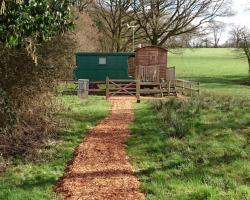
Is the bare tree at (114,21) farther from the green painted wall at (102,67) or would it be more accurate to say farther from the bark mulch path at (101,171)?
the bark mulch path at (101,171)

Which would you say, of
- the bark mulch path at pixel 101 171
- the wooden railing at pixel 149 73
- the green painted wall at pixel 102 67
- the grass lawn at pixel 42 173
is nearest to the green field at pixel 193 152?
the bark mulch path at pixel 101 171

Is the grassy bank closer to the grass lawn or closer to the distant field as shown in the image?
the grass lawn

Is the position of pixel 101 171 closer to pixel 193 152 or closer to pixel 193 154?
pixel 193 154

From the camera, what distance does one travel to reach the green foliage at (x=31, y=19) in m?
8.55

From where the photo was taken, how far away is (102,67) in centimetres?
3152

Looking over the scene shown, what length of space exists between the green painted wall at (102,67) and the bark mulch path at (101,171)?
18226 millimetres

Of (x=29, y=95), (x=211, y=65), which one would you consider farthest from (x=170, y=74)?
(x=211, y=65)

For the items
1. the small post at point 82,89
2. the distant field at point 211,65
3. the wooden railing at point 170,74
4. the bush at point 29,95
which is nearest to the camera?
the bush at point 29,95

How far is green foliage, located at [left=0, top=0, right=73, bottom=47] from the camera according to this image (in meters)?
8.55

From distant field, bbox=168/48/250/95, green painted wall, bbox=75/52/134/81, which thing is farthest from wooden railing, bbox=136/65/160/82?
distant field, bbox=168/48/250/95

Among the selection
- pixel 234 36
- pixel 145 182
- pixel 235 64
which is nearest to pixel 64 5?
pixel 145 182

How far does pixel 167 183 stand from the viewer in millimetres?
7922

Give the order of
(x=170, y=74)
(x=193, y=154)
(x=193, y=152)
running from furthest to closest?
(x=170, y=74), (x=193, y=152), (x=193, y=154)

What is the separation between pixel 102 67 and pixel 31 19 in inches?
892
